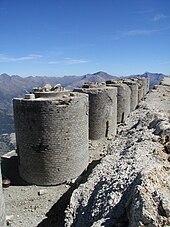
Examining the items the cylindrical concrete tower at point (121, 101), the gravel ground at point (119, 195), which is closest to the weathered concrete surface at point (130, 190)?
the gravel ground at point (119, 195)

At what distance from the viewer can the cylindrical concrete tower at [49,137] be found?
9555mm

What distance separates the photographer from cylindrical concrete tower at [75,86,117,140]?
558 inches

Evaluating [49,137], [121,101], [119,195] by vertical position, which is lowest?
[49,137]

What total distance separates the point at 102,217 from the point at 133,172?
102 centimetres

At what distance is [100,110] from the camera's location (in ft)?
46.9

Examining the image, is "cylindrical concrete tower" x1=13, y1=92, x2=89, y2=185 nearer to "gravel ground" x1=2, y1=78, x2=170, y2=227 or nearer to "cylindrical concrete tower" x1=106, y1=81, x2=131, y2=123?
"gravel ground" x1=2, y1=78, x2=170, y2=227

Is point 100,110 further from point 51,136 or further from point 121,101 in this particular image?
point 51,136

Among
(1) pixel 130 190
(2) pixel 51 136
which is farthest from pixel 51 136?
(1) pixel 130 190

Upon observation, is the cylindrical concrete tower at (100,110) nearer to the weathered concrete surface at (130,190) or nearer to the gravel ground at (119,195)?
the gravel ground at (119,195)

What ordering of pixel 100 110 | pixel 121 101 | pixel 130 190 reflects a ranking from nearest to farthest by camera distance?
pixel 130 190
pixel 100 110
pixel 121 101

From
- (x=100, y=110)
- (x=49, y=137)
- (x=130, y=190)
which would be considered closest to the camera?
(x=130, y=190)

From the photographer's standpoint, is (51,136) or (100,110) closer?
(51,136)

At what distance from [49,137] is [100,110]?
516 centimetres

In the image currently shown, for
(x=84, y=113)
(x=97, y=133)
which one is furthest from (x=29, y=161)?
(x=97, y=133)
